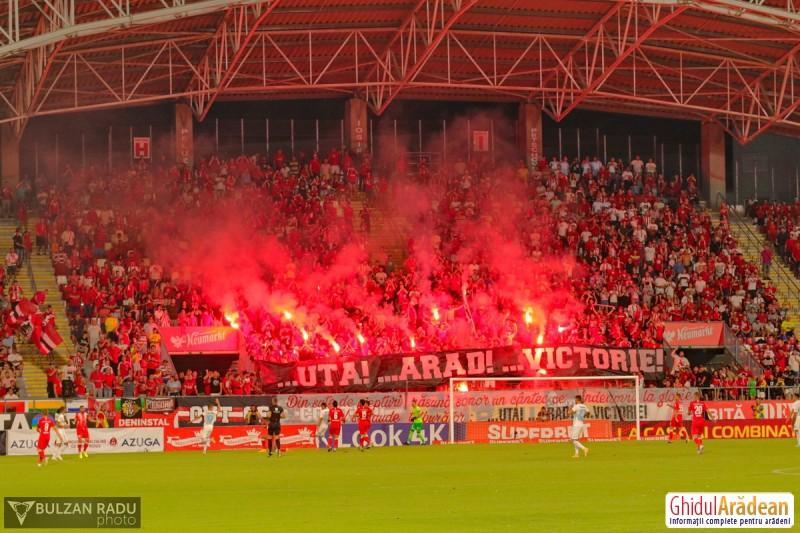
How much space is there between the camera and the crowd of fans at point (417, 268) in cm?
4762

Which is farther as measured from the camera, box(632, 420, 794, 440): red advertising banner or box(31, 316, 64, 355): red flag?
box(31, 316, 64, 355): red flag

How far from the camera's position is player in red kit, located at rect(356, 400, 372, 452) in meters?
40.0

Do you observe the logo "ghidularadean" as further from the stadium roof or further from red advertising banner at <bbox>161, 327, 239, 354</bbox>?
red advertising banner at <bbox>161, 327, 239, 354</bbox>

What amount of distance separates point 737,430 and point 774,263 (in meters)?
15.7

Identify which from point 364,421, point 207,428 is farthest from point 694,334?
point 207,428

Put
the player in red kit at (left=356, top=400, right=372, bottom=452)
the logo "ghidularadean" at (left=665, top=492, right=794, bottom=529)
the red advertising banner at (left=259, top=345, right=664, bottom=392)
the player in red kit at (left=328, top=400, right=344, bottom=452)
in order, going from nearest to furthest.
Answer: the logo "ghidularadean" at (left=665, top=492, right=794, bottom=529) < the player in red kit at (left=328, top=400, right=344, bottom=452) < the player in red kit at (left=356, top=400, right=372, bottom=452) < the red advertising banner at (left=259, top=345, right=664, bottom=392)

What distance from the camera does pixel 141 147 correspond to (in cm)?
5962

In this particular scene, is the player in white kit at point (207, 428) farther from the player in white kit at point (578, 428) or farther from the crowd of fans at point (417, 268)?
the player in white kit at point (578, 428)

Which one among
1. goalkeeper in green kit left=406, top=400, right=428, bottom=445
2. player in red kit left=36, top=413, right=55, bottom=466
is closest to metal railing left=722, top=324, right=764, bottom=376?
goalkeeper in green kit left=406, top=400, right=428, bottom=445

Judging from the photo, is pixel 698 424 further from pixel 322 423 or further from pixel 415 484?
pixel 415 484

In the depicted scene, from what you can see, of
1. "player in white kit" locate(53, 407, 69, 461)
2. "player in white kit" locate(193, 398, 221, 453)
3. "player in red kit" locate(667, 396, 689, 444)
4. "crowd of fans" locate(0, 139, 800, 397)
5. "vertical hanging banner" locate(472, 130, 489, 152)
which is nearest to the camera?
"player in white kit" locate(53, 407, 69, 461)

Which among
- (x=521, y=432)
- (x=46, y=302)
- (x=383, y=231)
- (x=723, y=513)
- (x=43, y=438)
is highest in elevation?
(x=383, y=231)

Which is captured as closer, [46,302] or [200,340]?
[200,340]

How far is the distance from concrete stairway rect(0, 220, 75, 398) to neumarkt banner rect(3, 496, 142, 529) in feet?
84.9
